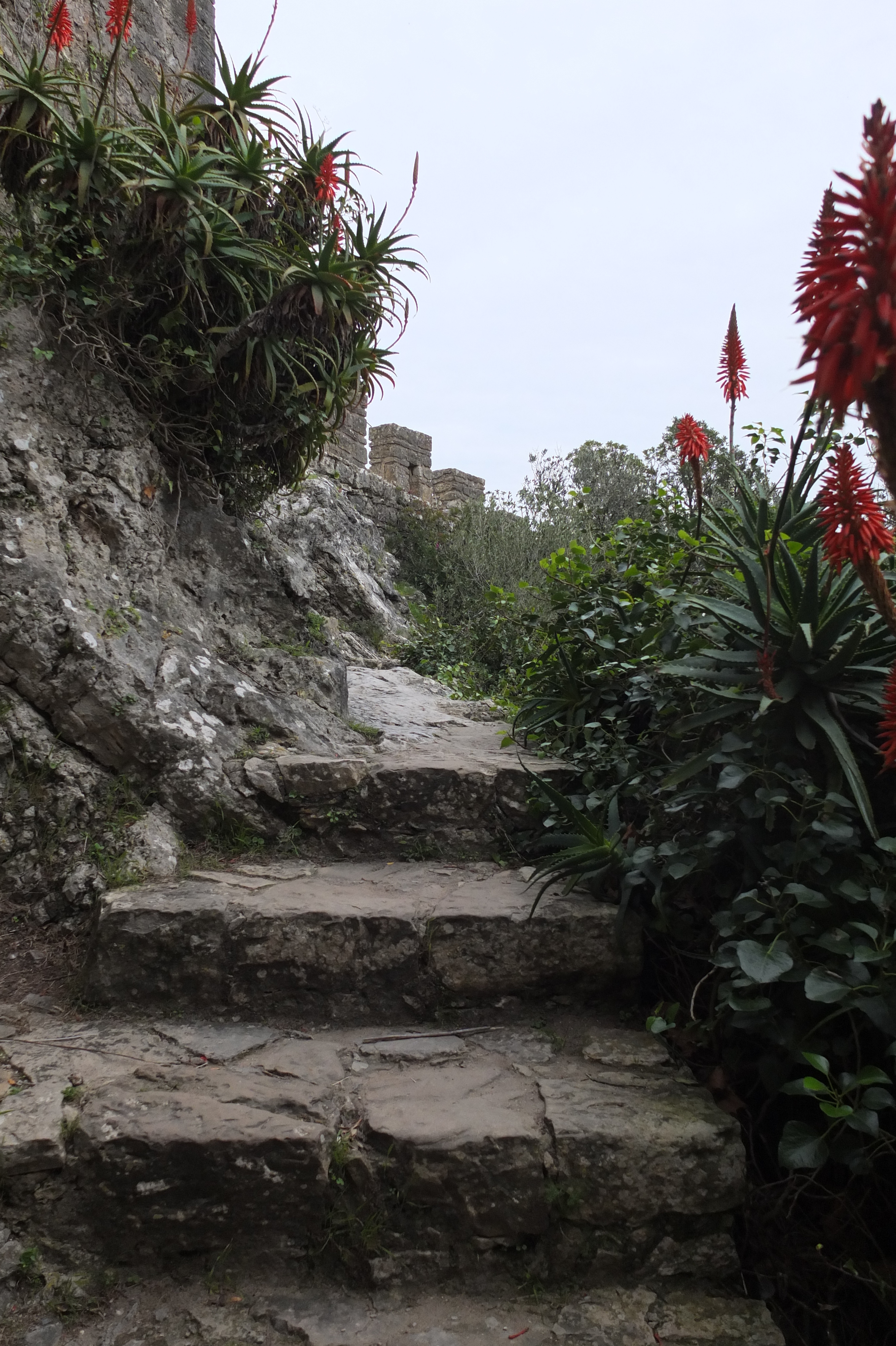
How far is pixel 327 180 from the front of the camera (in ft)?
12.0

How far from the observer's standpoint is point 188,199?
121 inches

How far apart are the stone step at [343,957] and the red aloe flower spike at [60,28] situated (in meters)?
3.08

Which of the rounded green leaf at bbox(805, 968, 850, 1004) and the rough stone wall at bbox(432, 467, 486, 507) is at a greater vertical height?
the rough stone wall at bbox(432, 467, 486, 507)

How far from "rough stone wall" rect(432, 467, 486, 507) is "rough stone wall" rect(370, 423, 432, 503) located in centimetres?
14

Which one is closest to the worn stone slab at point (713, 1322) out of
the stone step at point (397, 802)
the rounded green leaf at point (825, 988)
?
the rounded green leaf at point (825, 988)

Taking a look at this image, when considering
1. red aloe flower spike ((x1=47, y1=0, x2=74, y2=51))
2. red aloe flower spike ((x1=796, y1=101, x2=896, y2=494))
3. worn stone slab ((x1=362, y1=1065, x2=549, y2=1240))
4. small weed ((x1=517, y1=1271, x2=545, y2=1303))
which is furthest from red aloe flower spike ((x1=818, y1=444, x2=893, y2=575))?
red aloe flower spike ((x1=47, y1=0, x2=74, y2=51))

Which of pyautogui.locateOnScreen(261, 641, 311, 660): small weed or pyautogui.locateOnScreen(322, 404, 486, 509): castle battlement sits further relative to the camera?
pyautogui.locateOnScreen(322, 404, 486, 509): castle battlement

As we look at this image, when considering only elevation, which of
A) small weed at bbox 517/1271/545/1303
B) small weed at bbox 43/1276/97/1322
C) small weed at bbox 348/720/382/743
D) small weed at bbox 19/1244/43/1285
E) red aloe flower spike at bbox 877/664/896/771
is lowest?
small weed at bbox 43/1276/97/1322

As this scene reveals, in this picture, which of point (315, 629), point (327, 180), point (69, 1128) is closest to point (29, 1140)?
point (69, 1128)

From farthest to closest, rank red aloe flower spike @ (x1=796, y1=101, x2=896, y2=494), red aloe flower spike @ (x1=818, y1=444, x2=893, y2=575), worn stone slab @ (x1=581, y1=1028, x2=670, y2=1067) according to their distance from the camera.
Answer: worn stone slab @ (x1=581, y1=1028, x2=670, y2=1067) < red aloe flower spike @ (x1=818, y1=444, x2=893, y2=575) < red aloe flower spike @ (x1=796, y1=101, x2=896, y2=494)

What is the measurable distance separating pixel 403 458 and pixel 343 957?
9.09 metres

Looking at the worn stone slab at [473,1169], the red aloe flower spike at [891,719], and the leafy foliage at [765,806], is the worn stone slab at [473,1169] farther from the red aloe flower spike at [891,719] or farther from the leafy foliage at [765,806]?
the red aloe flower spike at [891,719]

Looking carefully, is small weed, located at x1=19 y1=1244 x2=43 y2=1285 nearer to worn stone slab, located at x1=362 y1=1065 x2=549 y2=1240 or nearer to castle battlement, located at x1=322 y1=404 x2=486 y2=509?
worn stone slab, located at x1=362 y1=1065 x2=549 y2=1240

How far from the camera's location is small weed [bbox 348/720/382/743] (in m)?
3.97
